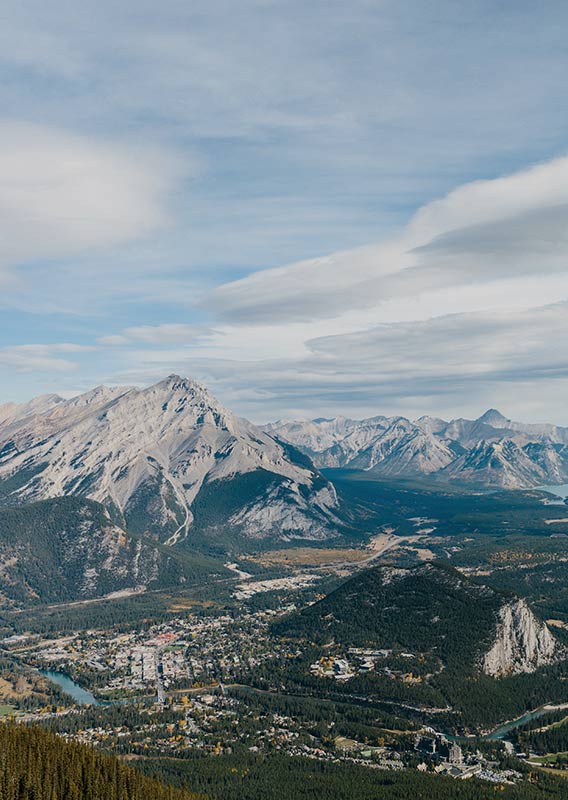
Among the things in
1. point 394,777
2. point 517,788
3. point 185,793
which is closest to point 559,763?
point 517,788

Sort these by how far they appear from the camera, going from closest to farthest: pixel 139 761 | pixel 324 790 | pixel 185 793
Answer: pixel 185 793
pixel 324 790
pixel 139 761

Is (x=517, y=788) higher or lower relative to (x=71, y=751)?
lower

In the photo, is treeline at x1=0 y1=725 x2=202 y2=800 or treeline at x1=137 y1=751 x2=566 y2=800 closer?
treeline at x1=0 y1=725 x2=202 y2=800

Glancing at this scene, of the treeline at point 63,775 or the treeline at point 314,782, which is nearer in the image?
the treeline at point 63,775

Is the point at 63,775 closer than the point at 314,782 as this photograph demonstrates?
Yes

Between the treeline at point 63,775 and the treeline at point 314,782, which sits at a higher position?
the treeline at point 63,775

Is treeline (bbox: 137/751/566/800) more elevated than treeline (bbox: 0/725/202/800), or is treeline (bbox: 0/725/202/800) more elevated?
treeline (bbox: 0/725/202/800)

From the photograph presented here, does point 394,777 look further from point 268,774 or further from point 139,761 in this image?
point 139,761

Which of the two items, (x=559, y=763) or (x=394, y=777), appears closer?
(x=394, y=777)
